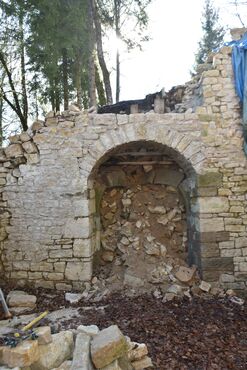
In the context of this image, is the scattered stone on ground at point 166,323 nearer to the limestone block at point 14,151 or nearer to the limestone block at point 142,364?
the limestone block at point 142,364

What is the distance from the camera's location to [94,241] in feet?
19.1

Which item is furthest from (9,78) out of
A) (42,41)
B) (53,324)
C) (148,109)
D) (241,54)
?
(53,324)

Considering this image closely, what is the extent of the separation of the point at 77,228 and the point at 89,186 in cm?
76

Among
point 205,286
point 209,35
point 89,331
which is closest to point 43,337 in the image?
point 89,331

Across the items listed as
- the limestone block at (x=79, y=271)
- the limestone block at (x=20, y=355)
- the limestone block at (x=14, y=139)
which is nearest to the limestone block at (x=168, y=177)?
the limestone block at (x=79, y=271)

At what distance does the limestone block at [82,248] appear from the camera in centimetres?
531

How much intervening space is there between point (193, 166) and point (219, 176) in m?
0.47

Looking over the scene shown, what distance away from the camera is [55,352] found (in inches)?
113

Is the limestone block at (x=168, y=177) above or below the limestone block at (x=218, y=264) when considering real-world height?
above

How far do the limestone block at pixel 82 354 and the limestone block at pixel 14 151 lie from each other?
3.48m

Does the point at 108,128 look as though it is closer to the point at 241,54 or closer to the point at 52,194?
the point at 52,194

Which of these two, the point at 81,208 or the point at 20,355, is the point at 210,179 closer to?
the point at 81,208

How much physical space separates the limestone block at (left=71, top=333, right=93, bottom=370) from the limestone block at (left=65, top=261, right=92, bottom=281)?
2210mm

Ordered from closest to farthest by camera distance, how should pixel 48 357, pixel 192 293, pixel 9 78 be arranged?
pixel 48 357 < pixel 192 293 < pixel 9 78
